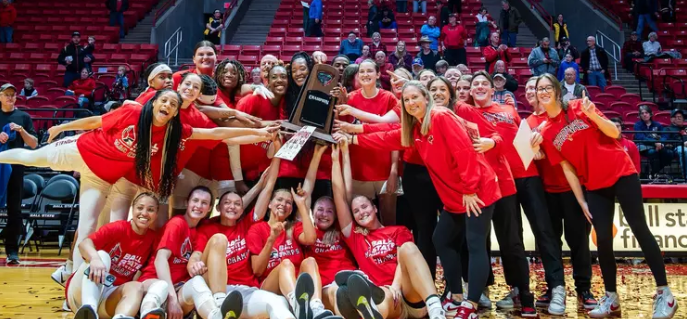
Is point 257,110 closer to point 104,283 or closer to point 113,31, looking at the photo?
point 104,283

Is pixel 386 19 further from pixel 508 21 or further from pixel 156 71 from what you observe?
pixel 156 71

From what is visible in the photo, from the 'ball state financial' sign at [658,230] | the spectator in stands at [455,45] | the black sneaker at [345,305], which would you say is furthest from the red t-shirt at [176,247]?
the spectator in stands at [455,45]

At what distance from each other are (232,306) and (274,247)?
82 centimetres

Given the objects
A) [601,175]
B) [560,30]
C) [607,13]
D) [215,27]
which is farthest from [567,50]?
[601,175]

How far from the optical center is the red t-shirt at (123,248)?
146 inches

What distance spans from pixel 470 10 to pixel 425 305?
12894 mm

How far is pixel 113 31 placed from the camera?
1455 cm

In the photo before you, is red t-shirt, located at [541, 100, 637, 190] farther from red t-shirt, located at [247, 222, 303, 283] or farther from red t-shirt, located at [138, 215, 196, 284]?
red t-shirt, located at [138, 215, 196, 284]

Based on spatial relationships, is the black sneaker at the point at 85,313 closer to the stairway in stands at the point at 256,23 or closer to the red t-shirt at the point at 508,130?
the red t-shirt at the point at 508,130

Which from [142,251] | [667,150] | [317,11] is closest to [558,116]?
[142,251]

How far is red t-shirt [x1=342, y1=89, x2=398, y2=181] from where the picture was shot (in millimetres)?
4430

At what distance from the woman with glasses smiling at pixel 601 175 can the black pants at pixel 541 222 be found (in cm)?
23

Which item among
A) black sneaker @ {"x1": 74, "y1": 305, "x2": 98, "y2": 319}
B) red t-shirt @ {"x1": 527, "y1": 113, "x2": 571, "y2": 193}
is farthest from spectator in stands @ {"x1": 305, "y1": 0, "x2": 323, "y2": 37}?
black sneaker @ {"x1": 74, "y1": 305, "x2": 98, "y2": 319}

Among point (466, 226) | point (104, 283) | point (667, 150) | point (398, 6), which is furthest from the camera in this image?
point (398, 6)
